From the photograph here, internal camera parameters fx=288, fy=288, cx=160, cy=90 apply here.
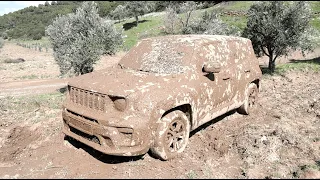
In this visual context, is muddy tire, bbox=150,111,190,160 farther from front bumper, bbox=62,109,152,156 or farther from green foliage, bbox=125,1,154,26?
green foliage, bbox=125,1,154,26

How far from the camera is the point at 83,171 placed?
4.74 meters

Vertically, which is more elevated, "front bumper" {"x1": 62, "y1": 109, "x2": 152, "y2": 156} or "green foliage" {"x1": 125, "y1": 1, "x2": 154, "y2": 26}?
"green foliage" {"x1": 125, "y1": 1, "x2": 154, "y2": 26}

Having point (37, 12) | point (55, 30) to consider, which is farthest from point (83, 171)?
point (37, 12)

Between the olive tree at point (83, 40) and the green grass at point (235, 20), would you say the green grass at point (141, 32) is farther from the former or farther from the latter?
the olive tree at point (83, 40)

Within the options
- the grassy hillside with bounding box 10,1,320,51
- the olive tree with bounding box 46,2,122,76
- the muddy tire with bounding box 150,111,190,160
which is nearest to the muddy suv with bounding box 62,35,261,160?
the muddy tire with bounding box 150,111,190,160

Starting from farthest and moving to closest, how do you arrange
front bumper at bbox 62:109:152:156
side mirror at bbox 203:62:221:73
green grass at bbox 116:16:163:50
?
green grass at bbox 116:16:163:50, side mirror at bbox 203:62:221:73, front bumper at bbox 62:109:152:156

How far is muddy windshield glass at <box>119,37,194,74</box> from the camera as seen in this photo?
18.7 feet

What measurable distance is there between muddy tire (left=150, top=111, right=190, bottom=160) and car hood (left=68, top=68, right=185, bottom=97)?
0.61m

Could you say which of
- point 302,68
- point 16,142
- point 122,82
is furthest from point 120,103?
point 302,68

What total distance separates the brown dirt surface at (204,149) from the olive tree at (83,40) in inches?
113

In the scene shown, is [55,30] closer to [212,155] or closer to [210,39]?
[210,39]

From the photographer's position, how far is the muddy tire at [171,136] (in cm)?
484

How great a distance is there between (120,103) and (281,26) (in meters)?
9.52

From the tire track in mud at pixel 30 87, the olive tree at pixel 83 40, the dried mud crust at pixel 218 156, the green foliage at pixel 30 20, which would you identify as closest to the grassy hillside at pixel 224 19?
the green foliage at pixel 30 20
